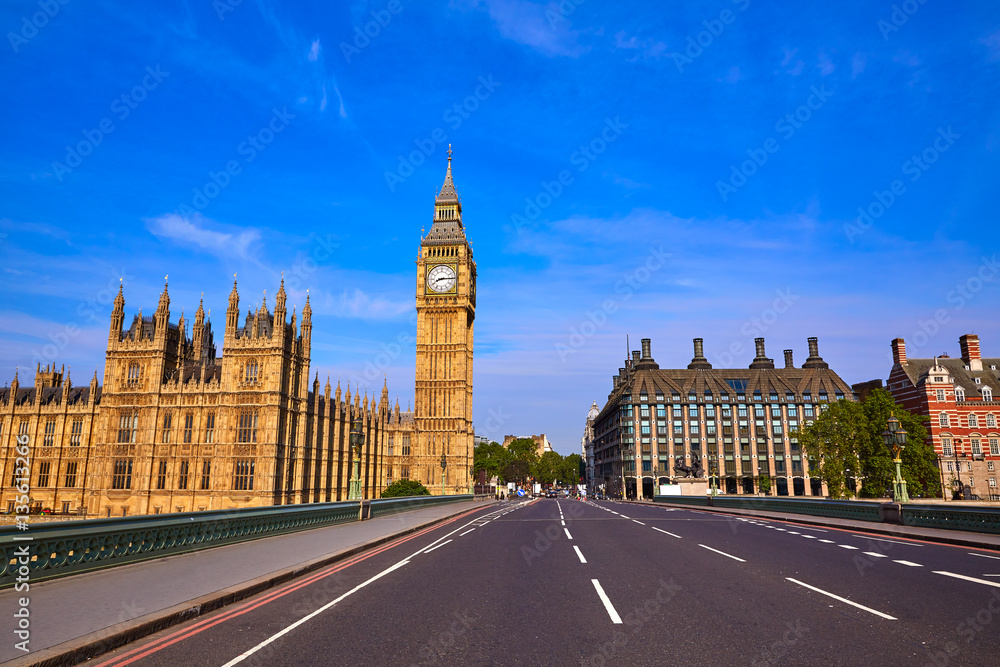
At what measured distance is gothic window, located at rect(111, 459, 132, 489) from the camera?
59.7 meters

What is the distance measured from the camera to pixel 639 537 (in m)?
20.4

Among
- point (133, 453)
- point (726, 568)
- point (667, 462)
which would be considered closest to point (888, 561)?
point (726, 568)

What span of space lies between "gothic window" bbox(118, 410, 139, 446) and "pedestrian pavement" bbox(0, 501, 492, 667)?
176ft

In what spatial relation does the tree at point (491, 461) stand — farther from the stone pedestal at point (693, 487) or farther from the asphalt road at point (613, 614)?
the asphalt road at point (613, 614)

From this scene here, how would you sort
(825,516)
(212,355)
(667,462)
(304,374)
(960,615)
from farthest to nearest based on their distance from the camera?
1. (667,462)
2. (212,355)
3. (304,374)
4. (825,516)
5. (960,615)

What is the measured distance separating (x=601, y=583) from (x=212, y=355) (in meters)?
80.9

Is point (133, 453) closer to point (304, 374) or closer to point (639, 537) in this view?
point (304, 374)

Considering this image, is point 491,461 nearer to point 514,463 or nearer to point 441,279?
point 514,463

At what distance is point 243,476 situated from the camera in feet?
191

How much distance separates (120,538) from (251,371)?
51.1 m

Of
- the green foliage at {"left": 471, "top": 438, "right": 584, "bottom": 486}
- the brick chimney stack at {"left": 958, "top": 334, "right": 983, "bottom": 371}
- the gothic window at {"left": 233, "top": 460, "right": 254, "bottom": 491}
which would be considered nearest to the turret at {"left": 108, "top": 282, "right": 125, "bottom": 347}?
the gothic window at {"left": 233, "top": 460, "right": 254, "bottom": 491}

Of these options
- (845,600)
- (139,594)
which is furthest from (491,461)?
(845,600)

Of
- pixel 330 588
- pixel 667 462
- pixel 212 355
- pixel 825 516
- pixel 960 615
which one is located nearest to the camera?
pixel 960 615

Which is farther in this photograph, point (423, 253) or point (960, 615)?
point (423, 253)
